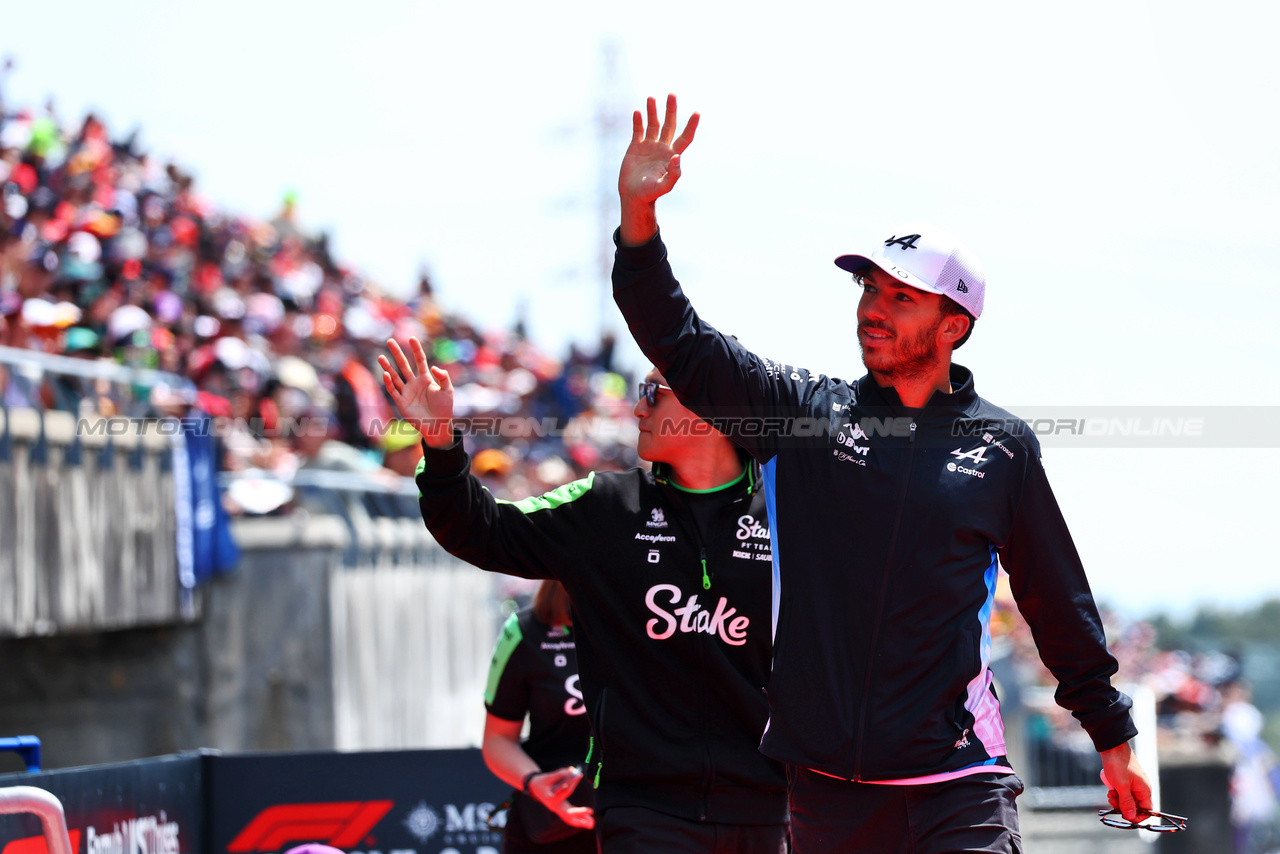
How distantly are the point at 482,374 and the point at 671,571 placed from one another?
63.1ft

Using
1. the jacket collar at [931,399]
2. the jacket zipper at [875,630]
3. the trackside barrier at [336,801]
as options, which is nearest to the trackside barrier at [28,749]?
the trackside barrier at [336,801]

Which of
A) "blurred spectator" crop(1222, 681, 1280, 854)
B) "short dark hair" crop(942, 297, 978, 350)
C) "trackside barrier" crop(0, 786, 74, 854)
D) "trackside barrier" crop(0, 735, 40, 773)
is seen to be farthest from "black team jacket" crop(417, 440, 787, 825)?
"blurred spectator" crop(1222, 681, 1280, 854)

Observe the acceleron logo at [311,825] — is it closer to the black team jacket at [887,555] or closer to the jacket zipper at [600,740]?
the jacket zipper at [600,740]

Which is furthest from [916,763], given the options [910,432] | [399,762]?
[399,762]

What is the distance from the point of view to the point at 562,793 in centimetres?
463

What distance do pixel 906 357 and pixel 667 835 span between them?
4.99 feet

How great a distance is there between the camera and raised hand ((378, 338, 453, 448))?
3959 mm

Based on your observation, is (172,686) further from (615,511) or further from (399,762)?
(615,511)

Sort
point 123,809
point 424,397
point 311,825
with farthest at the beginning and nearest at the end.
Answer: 1. point 311,825
2. point 123,809
3. point 424,397

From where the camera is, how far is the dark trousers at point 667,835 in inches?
160

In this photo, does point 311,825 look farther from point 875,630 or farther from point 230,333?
point 230,333

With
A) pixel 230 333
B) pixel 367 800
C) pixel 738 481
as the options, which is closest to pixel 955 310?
pixel 738 481

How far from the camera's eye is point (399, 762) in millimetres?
6727

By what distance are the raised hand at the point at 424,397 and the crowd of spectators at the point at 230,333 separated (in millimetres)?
5592
